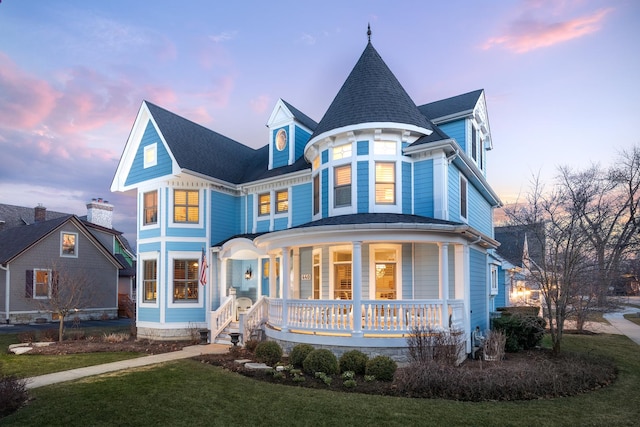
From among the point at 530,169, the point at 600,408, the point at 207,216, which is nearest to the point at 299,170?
the point at 207,216

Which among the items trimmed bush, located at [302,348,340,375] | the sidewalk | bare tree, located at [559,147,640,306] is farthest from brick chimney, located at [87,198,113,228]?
bare tree, located at [559,147,640,306]

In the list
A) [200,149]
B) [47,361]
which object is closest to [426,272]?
[200,149]

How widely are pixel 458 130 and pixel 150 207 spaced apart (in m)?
12.8

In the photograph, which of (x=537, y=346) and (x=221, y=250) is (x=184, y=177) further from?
(x=537, y=346)

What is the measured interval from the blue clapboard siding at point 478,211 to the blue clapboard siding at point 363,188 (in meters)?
4.91

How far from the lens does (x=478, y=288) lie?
617 inches

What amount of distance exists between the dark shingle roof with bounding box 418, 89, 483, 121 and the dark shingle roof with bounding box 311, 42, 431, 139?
7.56ft

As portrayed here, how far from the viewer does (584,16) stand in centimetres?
1345

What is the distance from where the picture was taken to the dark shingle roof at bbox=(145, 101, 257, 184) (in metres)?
17.1

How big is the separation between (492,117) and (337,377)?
17.9 meters

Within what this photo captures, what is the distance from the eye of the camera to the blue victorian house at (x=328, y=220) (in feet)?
37.8

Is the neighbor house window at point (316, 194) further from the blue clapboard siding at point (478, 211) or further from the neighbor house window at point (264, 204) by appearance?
the blue clapboard siding at point (478, 211)

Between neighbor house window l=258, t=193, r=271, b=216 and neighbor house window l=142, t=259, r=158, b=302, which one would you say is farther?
neighbor house window l=258, t=193, r=271, b=216

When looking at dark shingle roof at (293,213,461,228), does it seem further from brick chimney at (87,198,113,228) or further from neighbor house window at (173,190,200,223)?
brick chimney at (87,198,113,228)
